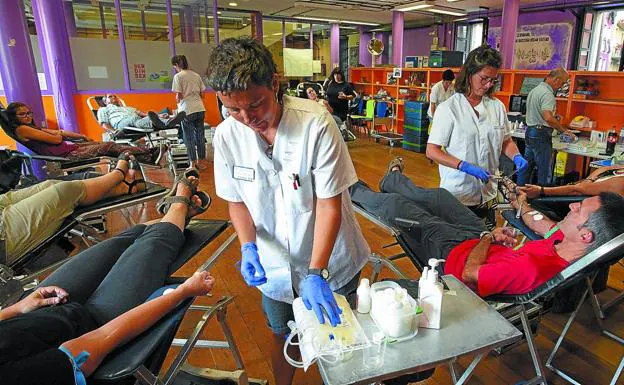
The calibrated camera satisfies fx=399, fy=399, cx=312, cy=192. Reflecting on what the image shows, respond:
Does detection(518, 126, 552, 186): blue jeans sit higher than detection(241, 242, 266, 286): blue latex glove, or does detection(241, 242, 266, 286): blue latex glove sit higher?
detection(241, 242, 266, 286): blue latex glove

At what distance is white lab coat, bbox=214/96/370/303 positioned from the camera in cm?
108

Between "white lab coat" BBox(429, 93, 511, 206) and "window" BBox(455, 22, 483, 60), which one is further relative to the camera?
"window" BBox(455, 22, 483, 60)

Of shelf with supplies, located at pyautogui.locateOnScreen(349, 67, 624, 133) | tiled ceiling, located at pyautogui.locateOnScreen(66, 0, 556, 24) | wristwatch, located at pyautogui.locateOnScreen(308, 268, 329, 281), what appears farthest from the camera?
tiled ceiling, located at pyautogui.locateOnScreen(66, 0, 556, 24)

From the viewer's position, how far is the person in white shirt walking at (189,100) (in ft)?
15.6

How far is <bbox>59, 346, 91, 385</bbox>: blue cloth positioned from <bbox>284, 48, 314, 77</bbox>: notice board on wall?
1001cm

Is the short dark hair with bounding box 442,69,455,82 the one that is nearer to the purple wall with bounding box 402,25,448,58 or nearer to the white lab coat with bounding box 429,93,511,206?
the white lab coat with bounding box 429,93,511,206

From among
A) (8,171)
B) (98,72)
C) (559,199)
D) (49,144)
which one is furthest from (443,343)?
(98,72)

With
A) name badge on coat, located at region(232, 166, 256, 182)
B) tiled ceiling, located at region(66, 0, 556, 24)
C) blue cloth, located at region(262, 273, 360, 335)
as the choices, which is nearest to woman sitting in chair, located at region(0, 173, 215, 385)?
blue cloth, located at region(262, 273, 360, 335)

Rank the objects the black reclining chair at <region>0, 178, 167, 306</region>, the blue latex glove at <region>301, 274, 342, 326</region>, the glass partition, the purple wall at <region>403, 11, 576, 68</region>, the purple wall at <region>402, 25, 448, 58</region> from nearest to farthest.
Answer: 1. the blue latex glove at <region>301, 274, 342, 326</region>
2. the black reclining chair at <region>0, 178, 167, 306</region>
3. the glass partition
4. the purple wall at <region>403, 11, 576, 68</region>
5. the purple wall at <region>402, 25, 448, 58</region>

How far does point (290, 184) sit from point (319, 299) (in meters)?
0.33

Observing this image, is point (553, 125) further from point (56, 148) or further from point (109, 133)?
point (109, 133)

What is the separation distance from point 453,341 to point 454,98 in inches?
55.5

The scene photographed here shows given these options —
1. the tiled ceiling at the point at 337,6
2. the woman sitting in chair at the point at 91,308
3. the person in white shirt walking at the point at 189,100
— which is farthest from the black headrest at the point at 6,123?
the tiled ceiling at the point at 337,6

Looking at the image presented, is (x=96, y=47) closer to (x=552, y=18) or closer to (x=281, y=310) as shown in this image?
(x=281, y=310)
